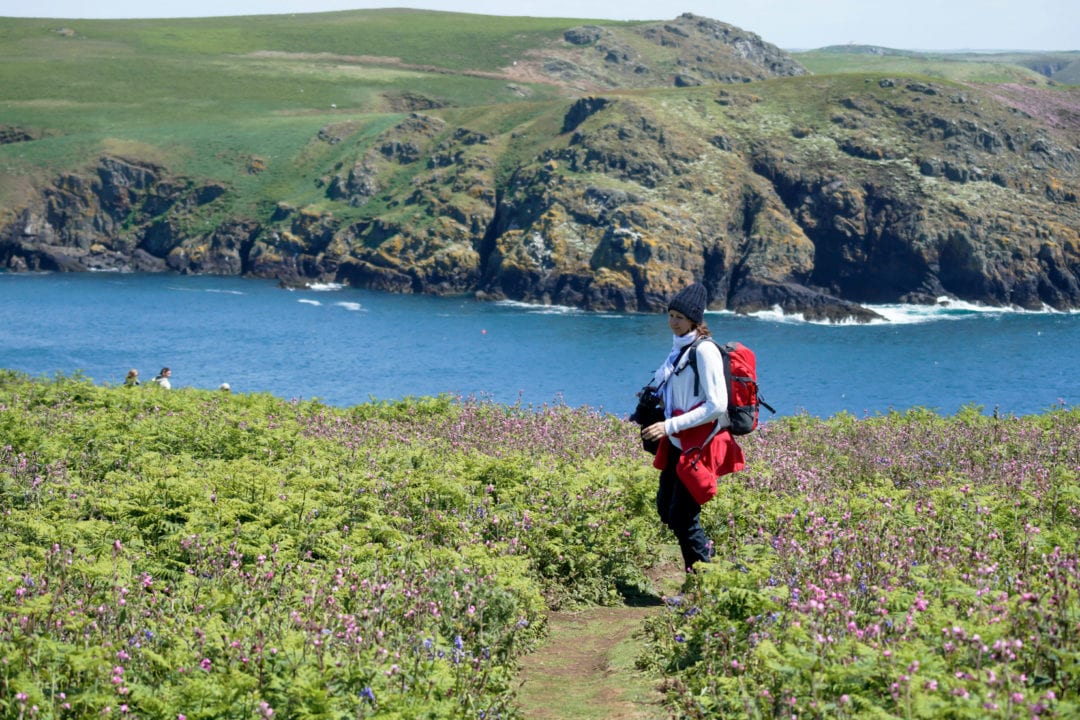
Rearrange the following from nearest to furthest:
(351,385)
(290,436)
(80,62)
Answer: (290,436) < (351,385) < (80,62)

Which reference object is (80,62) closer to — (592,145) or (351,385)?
(592,145)

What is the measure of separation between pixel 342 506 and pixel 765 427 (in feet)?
37.4

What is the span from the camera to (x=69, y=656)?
618 centimetres

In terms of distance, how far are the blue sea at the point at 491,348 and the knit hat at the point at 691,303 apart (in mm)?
40123

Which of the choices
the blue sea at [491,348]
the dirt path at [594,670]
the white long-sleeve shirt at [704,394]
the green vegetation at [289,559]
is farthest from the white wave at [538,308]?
the white long-sleeve shirt at [704,394]

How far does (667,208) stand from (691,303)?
322ft

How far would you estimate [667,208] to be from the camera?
106 m

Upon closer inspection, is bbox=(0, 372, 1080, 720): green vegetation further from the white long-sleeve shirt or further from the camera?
the camera

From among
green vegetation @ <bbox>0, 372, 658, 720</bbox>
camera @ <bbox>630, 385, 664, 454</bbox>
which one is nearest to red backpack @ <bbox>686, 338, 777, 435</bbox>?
camera @ <bbox>630, 385, 664, 454</bbox>

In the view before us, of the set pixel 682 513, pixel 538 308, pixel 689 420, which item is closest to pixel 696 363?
pixel 689 420

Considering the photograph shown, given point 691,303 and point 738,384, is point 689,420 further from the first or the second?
point 691,303

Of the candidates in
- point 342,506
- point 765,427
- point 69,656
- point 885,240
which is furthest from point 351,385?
point 885,240

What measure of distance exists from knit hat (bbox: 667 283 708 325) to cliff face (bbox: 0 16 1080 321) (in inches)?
3485

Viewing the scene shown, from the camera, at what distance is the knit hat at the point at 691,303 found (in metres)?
9.34
